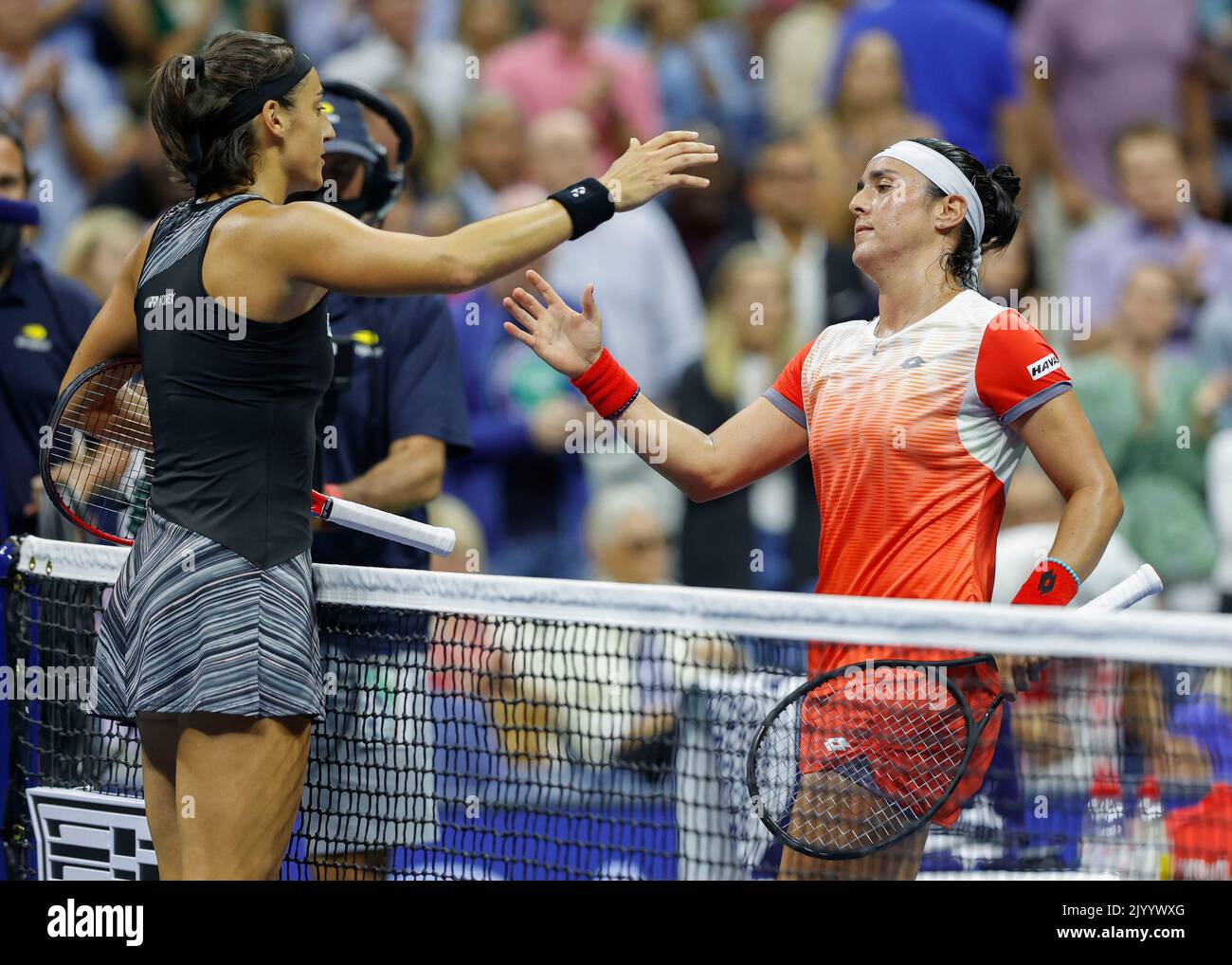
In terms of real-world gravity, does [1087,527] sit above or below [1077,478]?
below

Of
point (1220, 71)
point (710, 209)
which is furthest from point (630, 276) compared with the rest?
point (1220, 71)

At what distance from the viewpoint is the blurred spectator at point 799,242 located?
7789mm

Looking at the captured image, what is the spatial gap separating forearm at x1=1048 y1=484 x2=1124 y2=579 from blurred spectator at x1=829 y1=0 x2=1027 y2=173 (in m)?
5.24

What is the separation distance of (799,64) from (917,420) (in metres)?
5.74

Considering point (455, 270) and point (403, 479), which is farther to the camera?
point (403, 479)

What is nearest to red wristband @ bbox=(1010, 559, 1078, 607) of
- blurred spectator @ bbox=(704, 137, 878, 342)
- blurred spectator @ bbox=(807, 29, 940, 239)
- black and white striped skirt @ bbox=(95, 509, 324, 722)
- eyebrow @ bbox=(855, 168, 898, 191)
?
eyebrow @ bbox=(855, 168, 898, 191)

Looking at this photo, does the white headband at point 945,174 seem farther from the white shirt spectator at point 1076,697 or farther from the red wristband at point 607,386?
the white shirt spectator at point 1076,697

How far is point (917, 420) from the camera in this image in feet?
11.3

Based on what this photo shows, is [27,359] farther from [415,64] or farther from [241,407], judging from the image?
[415,64]

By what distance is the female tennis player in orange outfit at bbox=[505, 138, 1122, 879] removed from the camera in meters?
3.38

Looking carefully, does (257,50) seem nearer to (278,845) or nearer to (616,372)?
(616,372)

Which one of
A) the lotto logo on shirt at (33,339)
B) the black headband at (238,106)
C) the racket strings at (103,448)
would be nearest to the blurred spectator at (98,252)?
the lotto logo on shirt at (33,339)

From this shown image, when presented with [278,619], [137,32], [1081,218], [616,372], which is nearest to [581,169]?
[1081,218]
